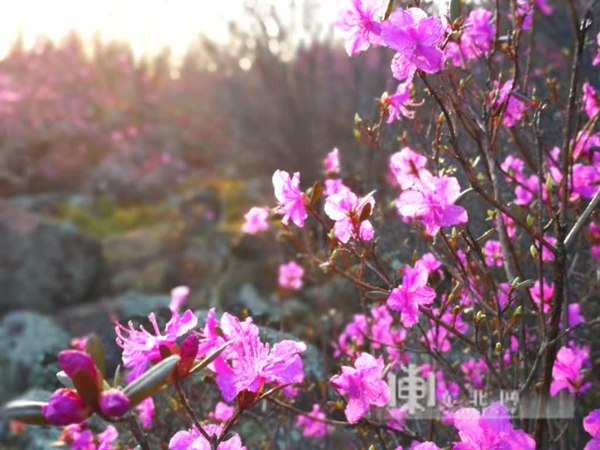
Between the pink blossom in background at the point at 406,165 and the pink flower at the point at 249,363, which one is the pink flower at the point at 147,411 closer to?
the pink flower at the point at 249,363

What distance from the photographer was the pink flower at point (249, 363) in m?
1.06

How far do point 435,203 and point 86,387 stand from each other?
0.70 m

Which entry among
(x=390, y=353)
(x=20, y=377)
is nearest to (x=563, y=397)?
(x=390, y=353)

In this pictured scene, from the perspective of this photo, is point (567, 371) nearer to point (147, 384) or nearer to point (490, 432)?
point (490, 432)

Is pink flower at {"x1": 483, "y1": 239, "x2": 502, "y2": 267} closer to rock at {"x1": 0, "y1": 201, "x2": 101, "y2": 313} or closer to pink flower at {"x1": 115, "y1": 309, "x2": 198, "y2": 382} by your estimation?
pink flower at {"x1": 115, "y1": 309, "x2": 198, "y2": 382}

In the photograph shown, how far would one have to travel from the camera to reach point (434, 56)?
3.80 ft

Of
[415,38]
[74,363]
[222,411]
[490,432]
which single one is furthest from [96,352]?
[222,411]

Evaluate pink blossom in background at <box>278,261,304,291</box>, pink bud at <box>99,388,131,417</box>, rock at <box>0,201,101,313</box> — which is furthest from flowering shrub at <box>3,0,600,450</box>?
rock at <box>0,201,101,313</box>

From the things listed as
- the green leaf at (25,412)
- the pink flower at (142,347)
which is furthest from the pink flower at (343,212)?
the green leaf at (25,412)

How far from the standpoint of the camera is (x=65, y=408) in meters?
0.86

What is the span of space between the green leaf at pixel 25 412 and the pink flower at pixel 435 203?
710 mm

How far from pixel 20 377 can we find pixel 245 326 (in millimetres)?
3329

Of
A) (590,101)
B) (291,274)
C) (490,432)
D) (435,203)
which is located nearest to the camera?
(490,432)

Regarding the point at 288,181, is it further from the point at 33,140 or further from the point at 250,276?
the point at 33,140
